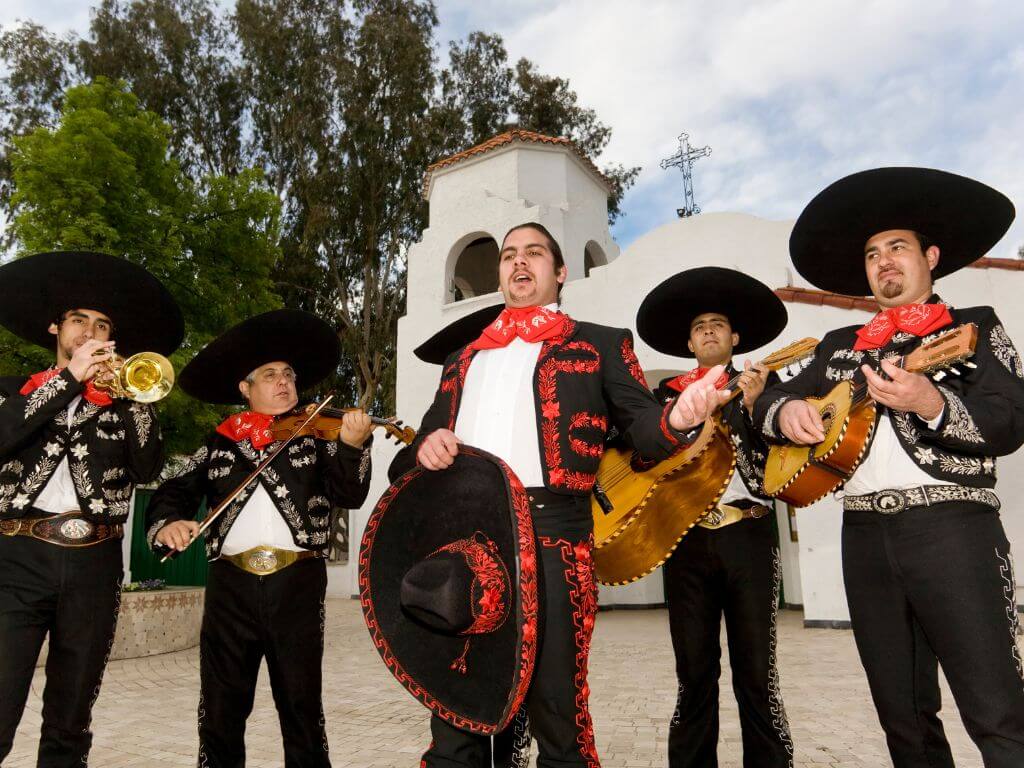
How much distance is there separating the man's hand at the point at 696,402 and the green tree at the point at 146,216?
8.41m

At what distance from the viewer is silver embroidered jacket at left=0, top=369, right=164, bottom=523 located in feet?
9.78

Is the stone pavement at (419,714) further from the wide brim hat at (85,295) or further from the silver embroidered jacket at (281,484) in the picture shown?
the wide brim hat at (85,295)

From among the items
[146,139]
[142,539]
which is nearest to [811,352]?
[146,139]

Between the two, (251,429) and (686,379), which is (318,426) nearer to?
(251,429)

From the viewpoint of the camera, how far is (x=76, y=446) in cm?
319

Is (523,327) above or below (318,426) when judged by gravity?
above

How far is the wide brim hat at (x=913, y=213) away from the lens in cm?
285

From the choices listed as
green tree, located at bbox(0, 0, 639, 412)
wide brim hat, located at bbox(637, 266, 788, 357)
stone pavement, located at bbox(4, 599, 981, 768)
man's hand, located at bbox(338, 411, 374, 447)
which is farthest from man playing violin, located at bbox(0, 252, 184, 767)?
green tree, located at bbox(0, 0, 639, 412)

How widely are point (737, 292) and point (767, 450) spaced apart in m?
1.15

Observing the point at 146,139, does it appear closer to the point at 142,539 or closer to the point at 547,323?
the point at 142,539

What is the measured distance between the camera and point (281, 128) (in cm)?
2453

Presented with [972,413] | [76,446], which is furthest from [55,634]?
[972,413]

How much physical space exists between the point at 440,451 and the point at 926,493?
1.61m

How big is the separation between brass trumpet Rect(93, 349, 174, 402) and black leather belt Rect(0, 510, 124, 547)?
0.54m
